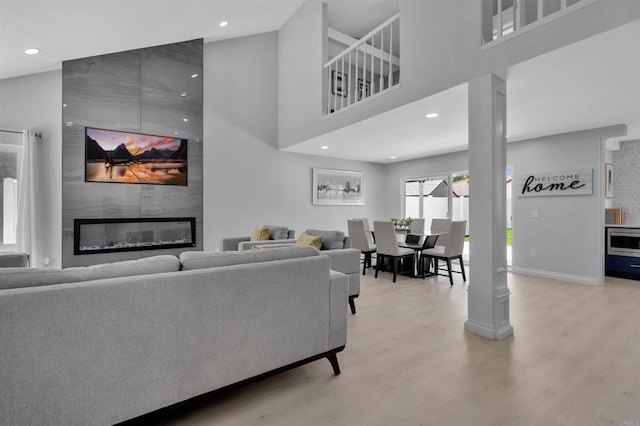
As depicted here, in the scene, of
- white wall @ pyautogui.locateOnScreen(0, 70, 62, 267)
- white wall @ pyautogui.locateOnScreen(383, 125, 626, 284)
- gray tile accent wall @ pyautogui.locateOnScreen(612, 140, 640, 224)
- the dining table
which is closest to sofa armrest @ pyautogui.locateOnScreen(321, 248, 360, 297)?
the dining table

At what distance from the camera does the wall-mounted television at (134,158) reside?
474 centimetres

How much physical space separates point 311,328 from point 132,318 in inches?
40.8

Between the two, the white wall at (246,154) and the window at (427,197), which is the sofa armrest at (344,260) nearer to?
the white wall at (246,154)

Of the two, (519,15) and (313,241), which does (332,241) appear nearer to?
(313,241)

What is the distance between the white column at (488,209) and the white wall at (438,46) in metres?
0.26

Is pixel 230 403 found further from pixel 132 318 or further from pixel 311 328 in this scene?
pixel 132 318

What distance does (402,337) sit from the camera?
111 inches

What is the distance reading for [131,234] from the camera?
5.00 meters

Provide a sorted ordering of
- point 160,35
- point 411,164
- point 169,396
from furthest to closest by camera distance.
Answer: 1. point 411,164
2. point 160,35
3. point 169,396

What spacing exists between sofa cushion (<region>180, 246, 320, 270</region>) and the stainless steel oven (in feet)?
18.1

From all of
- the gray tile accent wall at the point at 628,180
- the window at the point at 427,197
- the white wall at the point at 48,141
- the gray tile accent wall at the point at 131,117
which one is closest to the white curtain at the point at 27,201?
the white wall at the point at 48,141

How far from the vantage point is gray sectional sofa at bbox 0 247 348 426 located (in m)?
1.29

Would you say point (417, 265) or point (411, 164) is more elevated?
point (411, 164)

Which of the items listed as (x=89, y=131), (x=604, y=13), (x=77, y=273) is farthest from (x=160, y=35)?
(x=604, y=13)
